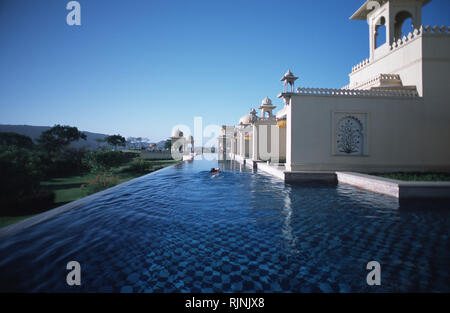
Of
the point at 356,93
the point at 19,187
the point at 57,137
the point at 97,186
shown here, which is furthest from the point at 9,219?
the point at 57,137

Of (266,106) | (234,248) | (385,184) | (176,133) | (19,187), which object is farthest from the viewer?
(176,133)

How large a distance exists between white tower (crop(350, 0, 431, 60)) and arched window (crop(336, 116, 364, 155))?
539cm

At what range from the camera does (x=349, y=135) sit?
30.0 feet

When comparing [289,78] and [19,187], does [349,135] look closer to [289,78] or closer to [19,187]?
[289,78]

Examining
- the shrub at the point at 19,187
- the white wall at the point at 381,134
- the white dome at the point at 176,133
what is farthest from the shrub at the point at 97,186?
the white dome at the point at 176,133

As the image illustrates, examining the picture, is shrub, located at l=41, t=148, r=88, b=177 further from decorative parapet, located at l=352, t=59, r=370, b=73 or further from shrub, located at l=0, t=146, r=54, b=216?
decorative parapet, located at l=352, t=59, r=370, b=73

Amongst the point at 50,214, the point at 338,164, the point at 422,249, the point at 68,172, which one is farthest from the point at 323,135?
the point at 68,172

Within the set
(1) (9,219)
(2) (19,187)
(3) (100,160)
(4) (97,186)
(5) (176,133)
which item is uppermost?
(5) (176,133)

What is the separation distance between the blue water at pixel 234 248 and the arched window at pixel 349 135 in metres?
4.41

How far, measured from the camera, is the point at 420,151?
9125 millimetres

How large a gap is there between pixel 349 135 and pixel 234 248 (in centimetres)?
832

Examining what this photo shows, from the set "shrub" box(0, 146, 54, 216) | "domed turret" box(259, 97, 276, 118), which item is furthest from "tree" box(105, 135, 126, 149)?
"shrub" box(0, 146, 54, 216)

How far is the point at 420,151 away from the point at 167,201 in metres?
10.4

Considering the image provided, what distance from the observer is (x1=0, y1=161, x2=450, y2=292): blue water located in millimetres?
2215
